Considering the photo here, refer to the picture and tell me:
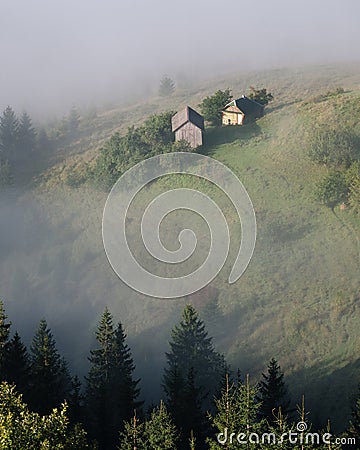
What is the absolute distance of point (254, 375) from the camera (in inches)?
1615

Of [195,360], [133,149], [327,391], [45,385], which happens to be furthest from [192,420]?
[133,149]

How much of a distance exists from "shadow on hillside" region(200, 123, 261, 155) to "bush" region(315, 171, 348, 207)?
17865 millimetres

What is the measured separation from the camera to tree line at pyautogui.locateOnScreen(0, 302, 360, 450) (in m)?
21.6

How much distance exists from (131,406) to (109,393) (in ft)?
8.59

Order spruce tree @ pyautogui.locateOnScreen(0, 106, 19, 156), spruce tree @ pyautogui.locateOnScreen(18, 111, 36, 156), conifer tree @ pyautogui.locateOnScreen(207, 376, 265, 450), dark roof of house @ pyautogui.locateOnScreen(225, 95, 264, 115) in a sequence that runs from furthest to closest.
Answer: spruce tree @ pyautogui.locateOnScreen(18, 111, 36, 156), spruce tree @ pyautogui.locateOnScreen(0, 106, 19, 156), dark roof of house @ pyautogui.locateOnScreen(225, 95, 264, 115), conifer tree @ pyautogui.locateOnScreen(207, 376, 265, 450)

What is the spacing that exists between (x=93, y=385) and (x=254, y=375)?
12269 mm

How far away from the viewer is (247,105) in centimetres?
7662

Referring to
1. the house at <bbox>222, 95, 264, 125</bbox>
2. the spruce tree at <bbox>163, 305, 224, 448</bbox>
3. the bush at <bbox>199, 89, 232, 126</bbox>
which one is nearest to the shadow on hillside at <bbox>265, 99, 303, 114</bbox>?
the house at <bbox>222, 95, 264, 125</bbox>

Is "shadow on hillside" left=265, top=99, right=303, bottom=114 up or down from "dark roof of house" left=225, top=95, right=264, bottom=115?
down

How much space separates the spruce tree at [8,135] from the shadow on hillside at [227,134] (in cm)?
3175

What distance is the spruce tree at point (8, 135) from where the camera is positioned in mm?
84938

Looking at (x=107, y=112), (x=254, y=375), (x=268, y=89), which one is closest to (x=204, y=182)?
(x=254, y=375)

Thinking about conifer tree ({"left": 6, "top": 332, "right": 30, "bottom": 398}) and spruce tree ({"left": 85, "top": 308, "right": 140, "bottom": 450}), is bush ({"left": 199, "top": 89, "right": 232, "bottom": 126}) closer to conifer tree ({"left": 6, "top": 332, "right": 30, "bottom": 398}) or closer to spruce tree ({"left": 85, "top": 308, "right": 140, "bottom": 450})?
spruce tree ({"left": 85, "top": 308, "right": 140, "bottom": 450})

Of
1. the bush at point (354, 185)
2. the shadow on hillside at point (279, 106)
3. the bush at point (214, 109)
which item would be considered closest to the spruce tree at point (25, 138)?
the bush at point (214, 109)
